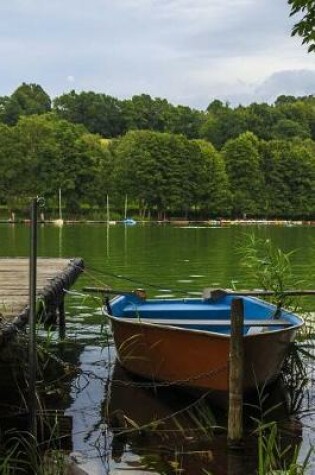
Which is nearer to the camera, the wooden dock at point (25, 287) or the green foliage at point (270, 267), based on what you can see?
the wooden dock at point (25, 287)

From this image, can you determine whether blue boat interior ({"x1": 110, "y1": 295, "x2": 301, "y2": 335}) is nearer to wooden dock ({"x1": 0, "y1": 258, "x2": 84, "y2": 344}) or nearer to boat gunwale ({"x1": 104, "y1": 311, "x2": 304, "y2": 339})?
boat gunwale ({"x1": 104, "y1": 311, "x2": 304, "y2": 339})

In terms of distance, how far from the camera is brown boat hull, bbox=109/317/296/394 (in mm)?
8219

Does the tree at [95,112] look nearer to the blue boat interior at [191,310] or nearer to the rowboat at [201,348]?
the blue boat interior at [191,310]

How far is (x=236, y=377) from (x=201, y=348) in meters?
1.06

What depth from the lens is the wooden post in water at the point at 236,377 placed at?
736cm

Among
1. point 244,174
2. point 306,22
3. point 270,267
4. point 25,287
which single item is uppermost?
point 244,174

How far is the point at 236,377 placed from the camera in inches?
290

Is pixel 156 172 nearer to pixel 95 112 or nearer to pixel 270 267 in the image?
pixel 95 112

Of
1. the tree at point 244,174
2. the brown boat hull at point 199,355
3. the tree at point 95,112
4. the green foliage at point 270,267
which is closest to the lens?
the brown boat hull at point 199,355

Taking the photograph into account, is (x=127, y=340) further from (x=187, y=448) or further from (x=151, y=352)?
(x=187, y=448)

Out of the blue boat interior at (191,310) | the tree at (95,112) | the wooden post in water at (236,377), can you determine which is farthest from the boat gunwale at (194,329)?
the tree at (95,112)

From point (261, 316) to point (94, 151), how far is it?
94270 millimetres

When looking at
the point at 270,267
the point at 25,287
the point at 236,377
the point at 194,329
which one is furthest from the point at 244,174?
the point at 236,377

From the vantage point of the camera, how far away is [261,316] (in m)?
10.5
